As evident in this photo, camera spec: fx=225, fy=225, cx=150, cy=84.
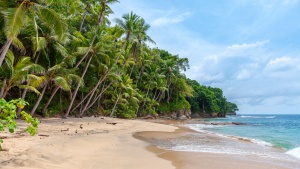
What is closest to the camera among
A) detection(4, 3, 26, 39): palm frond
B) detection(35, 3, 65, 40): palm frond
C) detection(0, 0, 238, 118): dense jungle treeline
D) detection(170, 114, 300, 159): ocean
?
detection(4, 3, 26, 39): palm frond

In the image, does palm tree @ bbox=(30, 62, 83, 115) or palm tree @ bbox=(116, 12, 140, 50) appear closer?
palm tree @ bbox=(30, 62, 83, 115)

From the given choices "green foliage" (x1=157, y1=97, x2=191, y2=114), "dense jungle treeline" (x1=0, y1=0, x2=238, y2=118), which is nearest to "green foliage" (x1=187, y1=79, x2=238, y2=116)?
"green foliage" (x1=157, y1=97, x2=191, y2=114)

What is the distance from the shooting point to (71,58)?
62.1 feet

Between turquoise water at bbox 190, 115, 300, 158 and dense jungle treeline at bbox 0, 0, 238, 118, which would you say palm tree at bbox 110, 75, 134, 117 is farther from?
turquoise water at bbox 190, 115, 300, 158

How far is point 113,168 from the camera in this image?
563cm

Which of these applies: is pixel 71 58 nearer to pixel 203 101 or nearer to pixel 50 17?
pixel 50 17

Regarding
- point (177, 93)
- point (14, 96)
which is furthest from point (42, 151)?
point (177, 93)

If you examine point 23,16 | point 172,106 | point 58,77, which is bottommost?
point 172,106

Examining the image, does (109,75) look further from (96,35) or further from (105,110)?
(105,110)

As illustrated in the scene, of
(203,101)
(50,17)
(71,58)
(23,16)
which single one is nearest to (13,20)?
(23,16)

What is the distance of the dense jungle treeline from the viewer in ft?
35.1

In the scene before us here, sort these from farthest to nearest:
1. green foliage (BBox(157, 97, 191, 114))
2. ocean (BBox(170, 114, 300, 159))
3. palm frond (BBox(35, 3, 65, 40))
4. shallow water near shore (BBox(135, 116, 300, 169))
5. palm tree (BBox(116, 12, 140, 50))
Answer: green foliage (BBox(157, 97, 191, 114))
palm tree (BBox(116, 12, 140, 50))
ocean (BBox(170, 114, 300, 159))
palm frond (BBox(35, 3, 65, 40))
shallow water near shore (BBox(135, 116, 300, 169))

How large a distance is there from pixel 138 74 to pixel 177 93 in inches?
492

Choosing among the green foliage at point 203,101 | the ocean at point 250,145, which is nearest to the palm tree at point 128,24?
the ocean at point 250,145
